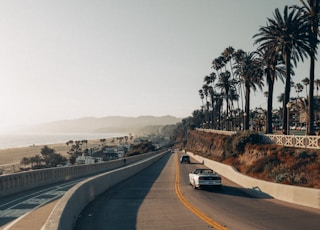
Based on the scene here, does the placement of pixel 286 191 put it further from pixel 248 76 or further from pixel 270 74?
pixel 248 76

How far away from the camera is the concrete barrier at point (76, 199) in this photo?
1059 centimetres

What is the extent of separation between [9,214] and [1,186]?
5.52 meters

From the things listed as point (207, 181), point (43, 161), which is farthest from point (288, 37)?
point (43, 161)

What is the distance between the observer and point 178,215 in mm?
16281

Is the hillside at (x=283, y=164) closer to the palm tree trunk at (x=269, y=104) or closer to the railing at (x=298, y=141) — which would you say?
the railing at (x=298, y=141)

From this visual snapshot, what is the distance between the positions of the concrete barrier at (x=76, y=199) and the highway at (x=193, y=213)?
42cm

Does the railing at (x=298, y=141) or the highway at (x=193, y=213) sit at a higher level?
the railing at (x=298, y=141)

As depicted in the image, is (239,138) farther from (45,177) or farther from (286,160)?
(45,177)

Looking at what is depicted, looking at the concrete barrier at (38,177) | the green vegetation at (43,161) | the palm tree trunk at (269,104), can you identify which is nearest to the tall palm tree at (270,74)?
the palm tree trunk at (269,104)

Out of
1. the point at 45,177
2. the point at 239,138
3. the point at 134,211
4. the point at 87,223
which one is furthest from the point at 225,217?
the point at 239,138

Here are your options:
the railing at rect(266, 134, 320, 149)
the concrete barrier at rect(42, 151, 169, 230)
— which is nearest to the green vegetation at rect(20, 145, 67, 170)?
the railing at rect(266, 134, 320, 149)

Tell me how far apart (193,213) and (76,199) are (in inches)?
192

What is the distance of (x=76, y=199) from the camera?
1598 cm

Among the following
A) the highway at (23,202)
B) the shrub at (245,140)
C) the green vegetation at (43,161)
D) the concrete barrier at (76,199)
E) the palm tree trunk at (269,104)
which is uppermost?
the palm tree trunk at (269,104)
